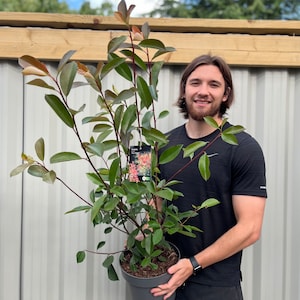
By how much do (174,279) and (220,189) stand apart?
0.41 m

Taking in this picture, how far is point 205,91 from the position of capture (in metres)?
1.52

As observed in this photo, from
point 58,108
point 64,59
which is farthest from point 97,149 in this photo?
point 64,59

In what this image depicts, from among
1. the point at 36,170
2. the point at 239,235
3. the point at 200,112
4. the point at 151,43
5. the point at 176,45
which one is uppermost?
the point at 176,45

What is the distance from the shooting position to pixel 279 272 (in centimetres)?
184

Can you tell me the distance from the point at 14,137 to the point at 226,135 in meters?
1.15

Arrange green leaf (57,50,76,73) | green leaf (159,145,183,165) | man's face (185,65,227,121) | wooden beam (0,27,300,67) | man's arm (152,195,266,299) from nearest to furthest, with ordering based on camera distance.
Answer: green leaf (57,50,76,73)
green leaf (159,145,183,165)
man's arm (152,195,266,299)
man's face (185,65,227,121)
wooden beam (0,27,300,67)


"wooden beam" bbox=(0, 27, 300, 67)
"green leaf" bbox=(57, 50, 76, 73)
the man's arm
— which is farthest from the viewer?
"wooden beam" bbox=(0, 27, 300, 67)

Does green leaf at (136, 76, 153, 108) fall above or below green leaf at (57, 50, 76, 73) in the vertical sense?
below

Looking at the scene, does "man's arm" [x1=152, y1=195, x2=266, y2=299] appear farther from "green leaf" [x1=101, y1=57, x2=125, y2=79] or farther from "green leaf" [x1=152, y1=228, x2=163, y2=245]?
"green leaf" [x1=101, y1=57, x2=125, y2=79]

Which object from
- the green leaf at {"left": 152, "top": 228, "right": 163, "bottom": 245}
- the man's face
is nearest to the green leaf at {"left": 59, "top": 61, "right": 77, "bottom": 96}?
the green leaf at {"left": 152, "top": 228, "right": 163, "bottom": 245}

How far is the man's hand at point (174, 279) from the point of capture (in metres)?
1.30

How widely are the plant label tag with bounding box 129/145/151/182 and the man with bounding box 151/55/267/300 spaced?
150 mm

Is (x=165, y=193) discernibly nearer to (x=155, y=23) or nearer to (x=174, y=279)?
(x=174, y=279)

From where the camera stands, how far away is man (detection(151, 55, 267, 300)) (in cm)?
139
